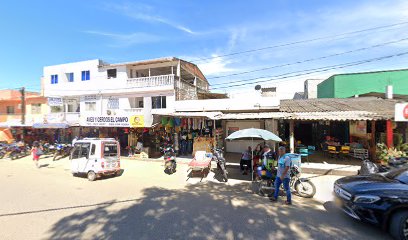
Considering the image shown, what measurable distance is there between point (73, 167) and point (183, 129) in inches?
269

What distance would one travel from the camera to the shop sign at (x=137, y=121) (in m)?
13.3

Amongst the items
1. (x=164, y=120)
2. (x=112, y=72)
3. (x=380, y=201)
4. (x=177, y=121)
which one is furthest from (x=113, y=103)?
(x=380, y=201)

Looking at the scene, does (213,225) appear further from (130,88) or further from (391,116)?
(130,88)

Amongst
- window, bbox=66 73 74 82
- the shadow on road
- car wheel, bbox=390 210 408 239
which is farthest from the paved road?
window, bbox=66 73 74 82

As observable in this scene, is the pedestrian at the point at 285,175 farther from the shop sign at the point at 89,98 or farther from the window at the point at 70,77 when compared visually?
the window at the point at 70,77

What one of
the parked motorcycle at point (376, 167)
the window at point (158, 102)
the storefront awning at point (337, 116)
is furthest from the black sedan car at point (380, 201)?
the window at point (158, 102)

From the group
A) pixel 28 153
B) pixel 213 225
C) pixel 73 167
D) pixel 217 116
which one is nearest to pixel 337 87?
pixel 217 116

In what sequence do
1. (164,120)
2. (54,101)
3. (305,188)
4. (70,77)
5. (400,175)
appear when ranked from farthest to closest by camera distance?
(70,77), (54,101), (164,120), (305,188), (400,175)

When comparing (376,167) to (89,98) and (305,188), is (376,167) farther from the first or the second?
(89,98)

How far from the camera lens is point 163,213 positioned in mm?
5504

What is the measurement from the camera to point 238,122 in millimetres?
14648

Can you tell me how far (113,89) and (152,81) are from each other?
4011 mm

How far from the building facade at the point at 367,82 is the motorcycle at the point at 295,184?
16.9 m

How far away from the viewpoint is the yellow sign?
13281 mm
